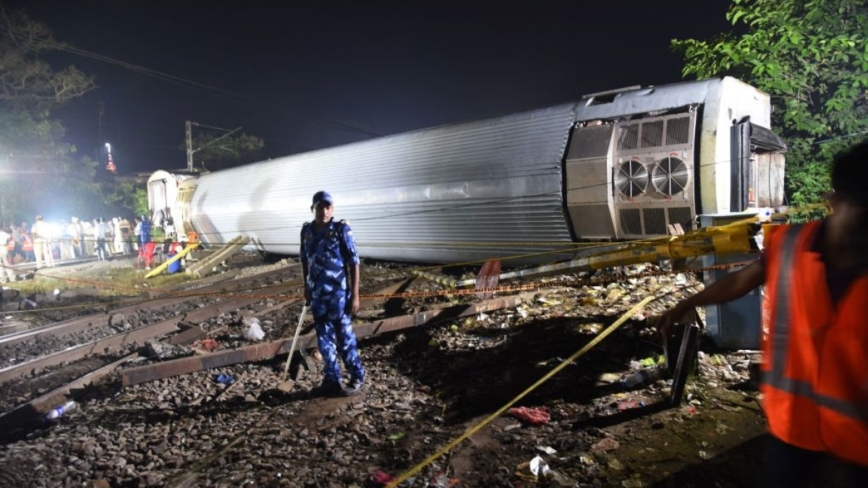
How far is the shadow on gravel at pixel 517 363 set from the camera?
3.47 metres

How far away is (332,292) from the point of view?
396 centimetres

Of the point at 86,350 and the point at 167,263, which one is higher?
the point at 167,263

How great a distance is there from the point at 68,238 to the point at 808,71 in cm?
2023

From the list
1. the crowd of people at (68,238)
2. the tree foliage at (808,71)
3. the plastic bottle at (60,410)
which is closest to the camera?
the plastic bottle at (60,410)

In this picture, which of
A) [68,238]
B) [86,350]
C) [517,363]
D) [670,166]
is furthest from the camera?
[68,238]

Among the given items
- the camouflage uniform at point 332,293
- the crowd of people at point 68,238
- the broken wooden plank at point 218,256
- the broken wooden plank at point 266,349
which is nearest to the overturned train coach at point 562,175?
the broken wooden plank at point 266,349

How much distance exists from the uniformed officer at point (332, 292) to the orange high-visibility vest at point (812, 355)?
10.0 ft

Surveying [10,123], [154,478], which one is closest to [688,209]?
[154,478]

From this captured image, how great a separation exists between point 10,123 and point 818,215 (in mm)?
24056

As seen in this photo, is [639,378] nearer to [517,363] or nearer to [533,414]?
[533,414]

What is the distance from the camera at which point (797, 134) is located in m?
7.75

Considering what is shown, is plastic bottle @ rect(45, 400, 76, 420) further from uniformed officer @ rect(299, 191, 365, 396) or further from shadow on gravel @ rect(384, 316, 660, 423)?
shadow on gravel @ rect(384, 316, 660, 423)

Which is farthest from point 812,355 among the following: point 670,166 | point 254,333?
point 254,333

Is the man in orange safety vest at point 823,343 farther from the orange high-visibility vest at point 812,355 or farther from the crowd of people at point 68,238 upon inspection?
the crowd of people at point 68,238
